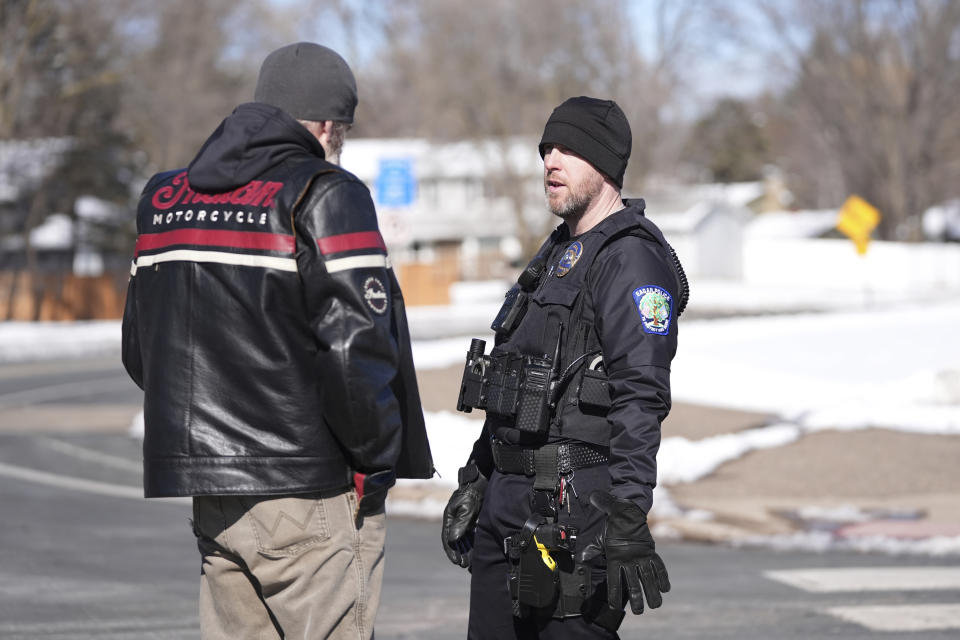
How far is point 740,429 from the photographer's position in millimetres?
13039

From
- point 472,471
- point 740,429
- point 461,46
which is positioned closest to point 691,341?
point 740,429

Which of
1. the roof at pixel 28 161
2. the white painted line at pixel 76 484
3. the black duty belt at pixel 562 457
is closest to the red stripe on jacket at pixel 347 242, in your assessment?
→ the black duty belt at pixel 562 457

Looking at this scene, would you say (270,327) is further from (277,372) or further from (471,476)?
(471,476)

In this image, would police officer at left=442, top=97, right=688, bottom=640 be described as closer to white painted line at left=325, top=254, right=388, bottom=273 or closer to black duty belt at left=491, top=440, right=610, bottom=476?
black duty belt at left=491, top=440, right=610, bottom=476

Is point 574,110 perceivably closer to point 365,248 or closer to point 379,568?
point 365,248

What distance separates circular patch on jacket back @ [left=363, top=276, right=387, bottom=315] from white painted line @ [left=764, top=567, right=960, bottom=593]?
4732 mm

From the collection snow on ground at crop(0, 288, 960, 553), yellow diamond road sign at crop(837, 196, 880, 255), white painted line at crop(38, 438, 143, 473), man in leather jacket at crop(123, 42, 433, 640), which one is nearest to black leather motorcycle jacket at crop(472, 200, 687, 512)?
man in leather jacket at crop(123, 42, 433, 640)

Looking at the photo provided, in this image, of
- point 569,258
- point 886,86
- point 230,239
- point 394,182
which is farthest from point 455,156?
point 230,239

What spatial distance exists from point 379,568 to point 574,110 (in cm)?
149

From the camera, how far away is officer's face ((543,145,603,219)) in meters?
3.90

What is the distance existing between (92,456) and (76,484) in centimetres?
170

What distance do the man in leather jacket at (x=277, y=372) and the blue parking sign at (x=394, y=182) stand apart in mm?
17742

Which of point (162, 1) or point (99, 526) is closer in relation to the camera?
point (99, 526)

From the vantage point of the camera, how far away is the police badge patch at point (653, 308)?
3598 mm
